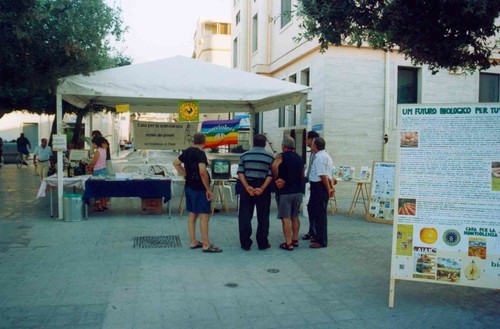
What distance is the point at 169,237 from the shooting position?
8195mm

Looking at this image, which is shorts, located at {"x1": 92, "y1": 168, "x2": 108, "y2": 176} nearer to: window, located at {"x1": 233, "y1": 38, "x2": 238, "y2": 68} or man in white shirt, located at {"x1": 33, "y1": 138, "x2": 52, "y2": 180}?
man in white shirt, located at {"x1": 33, "y1": 138, "x2": 52, "y2": 180}

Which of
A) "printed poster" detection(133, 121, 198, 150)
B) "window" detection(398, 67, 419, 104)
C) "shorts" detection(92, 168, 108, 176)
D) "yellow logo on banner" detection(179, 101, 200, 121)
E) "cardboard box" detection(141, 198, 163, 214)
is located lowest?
"cardboard box" detection(141, 198, 163, 214)

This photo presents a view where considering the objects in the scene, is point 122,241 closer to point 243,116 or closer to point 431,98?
point 431,98

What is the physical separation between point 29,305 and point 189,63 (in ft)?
23.1

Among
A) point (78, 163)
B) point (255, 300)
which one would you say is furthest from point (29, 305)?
point (78, 163)

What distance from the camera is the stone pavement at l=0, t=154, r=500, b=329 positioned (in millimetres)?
4562

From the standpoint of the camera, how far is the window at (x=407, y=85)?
46.4 ft

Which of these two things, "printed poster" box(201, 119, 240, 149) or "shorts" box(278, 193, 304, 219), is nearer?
"shorts" box(278, 193, 304, 219)

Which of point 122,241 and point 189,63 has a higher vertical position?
point 189,63

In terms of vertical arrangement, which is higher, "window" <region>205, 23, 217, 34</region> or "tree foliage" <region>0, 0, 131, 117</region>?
"window" <region>205, 23, 217, 34</region>

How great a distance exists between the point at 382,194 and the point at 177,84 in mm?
4920

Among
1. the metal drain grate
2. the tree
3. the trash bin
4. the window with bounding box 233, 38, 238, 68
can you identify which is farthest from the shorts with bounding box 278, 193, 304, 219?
the window with bounding box 233, 38, 238, 68

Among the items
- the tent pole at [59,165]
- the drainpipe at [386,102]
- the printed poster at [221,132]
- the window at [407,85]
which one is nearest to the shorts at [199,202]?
the tent pole at [59,165]

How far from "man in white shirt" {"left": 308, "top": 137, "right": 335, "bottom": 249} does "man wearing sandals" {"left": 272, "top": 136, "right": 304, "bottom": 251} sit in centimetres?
34
